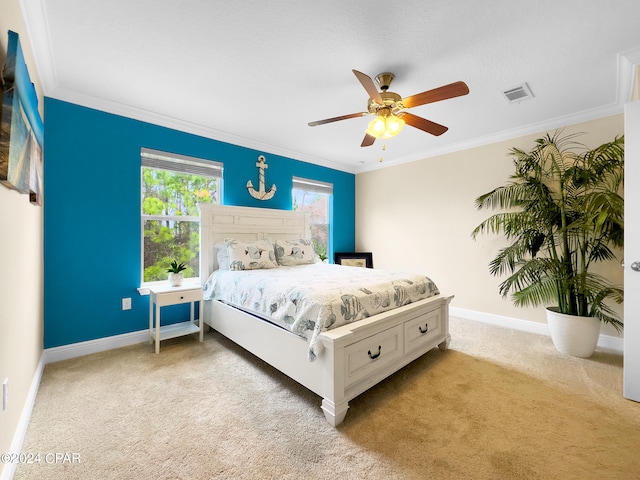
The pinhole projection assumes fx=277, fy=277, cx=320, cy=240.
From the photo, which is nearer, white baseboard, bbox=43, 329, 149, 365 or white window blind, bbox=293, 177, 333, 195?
white baseboard, bbox=43, 329, 149, 365

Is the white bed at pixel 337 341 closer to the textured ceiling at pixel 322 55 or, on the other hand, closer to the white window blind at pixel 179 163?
the white window blind at pixel 179 163

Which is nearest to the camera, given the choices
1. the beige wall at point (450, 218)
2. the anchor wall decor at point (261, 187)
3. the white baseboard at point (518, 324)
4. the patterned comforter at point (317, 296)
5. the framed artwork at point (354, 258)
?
the patterned comforter at point (317, 296)

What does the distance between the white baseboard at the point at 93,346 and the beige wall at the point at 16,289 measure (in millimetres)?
387

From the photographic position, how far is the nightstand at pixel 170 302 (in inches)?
107

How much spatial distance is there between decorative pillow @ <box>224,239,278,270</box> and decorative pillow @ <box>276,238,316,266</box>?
18 centimetres

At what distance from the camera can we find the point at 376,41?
1899mm

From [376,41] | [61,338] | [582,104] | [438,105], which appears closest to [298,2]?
[376,41]

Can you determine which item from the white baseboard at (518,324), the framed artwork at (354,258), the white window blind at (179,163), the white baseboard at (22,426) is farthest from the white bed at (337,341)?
the framed artwork at (354,258)

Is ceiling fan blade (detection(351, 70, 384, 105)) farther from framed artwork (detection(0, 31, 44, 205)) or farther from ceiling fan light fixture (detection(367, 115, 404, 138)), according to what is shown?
framed artwork (detection(0, 31, 44, 205))

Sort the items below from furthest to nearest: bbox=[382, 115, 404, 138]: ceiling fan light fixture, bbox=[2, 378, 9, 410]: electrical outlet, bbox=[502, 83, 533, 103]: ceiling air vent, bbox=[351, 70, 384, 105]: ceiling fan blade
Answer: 1. bbox=[502, 83, 533, 103]: ceiling air vent
2. bbox=[382, 115, 404, 138]: ceiling fan light fixture
3. bbox=[351, 70, 384, 105]: ceiling fan blade
4. bbox=[2, 378, 9, 410]: electrical outlet

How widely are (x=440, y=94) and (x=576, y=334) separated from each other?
262cm

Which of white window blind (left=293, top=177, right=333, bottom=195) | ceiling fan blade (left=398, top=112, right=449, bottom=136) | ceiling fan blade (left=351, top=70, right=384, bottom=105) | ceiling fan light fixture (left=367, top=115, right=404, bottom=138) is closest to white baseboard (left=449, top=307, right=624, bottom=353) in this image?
ceiling fan blade (left=398, top=112, right=449, bottom=136)

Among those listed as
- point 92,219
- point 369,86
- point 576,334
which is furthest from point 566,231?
point 92,219

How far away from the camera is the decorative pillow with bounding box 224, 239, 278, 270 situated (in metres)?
3.20
